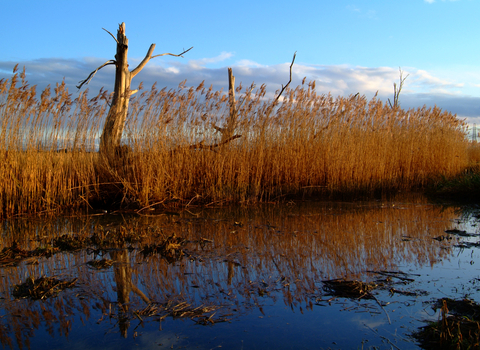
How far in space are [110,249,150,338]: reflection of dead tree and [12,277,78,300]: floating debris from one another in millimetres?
304

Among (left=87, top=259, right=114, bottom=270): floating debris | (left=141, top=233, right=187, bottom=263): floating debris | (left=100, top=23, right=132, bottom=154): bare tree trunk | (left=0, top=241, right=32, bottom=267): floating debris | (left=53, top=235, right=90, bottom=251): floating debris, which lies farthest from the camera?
(left=100, top=23, right=132, bottom=154): bare tree trunk

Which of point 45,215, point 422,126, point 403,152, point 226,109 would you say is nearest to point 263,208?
point 226,109

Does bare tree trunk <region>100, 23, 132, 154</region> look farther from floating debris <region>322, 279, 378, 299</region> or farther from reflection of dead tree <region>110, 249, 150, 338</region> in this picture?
floating debris <region>322, 279, 378, 299</region>

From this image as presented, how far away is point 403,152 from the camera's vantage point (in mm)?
8227

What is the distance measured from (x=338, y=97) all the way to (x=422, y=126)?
291 cm

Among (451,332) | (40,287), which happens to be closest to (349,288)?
(451,332)

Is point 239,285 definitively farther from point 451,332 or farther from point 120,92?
point 120,92

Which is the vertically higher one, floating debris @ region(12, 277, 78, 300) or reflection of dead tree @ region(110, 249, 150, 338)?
floating debris @ region(12, 277, 78, 300)

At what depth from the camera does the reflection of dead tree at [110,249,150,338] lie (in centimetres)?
190

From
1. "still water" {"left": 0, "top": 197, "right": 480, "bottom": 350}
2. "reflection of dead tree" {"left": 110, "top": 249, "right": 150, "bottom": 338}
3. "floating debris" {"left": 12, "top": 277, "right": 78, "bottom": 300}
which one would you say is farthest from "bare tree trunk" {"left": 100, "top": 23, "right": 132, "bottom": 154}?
"floating debris" {"left": 12, "top": 277, "right": 78, "bottom": 300}

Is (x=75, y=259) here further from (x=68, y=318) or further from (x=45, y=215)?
(x=45, y=215)

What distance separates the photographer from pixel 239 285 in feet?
7.72

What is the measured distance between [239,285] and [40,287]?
48.4 inches

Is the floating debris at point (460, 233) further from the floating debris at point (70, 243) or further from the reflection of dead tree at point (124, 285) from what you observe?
the floating debris at point (70, 243)
